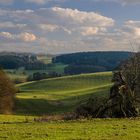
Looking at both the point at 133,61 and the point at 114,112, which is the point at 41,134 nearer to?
the point at 114,112

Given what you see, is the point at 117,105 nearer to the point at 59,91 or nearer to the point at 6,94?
the point at 6,94

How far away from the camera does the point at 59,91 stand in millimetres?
158375

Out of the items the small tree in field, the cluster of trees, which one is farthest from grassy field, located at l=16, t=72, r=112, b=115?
the cluster of trees

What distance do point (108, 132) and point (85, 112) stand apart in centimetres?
1443

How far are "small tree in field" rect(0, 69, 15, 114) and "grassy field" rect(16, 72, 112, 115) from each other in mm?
10804

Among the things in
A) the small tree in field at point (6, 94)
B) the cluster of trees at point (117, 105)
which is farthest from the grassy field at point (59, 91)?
the cluster of trees at point (117, 105)

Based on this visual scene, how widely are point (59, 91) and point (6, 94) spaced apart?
6955cm

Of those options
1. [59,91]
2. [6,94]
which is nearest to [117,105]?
[6,94]

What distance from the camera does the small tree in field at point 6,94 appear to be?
86.7 metres

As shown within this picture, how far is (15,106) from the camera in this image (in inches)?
4040

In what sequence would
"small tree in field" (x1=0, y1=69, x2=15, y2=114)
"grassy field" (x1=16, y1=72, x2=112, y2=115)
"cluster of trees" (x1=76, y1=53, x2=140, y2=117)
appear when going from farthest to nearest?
1. "grassy field" (x1=16, y1=72, x2=112, y2=115)
2. "small tree in field" (x1=0, y1=69, x2=15, y2=114)
3. "cluster of trees" (x1=76, y1=53, x2=140, y2=117)

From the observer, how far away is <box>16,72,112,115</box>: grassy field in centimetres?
10950

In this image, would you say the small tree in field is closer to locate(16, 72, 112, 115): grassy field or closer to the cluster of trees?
locate(16, 72, 112, 115): grassy field

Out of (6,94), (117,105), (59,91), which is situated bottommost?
(59,91)
